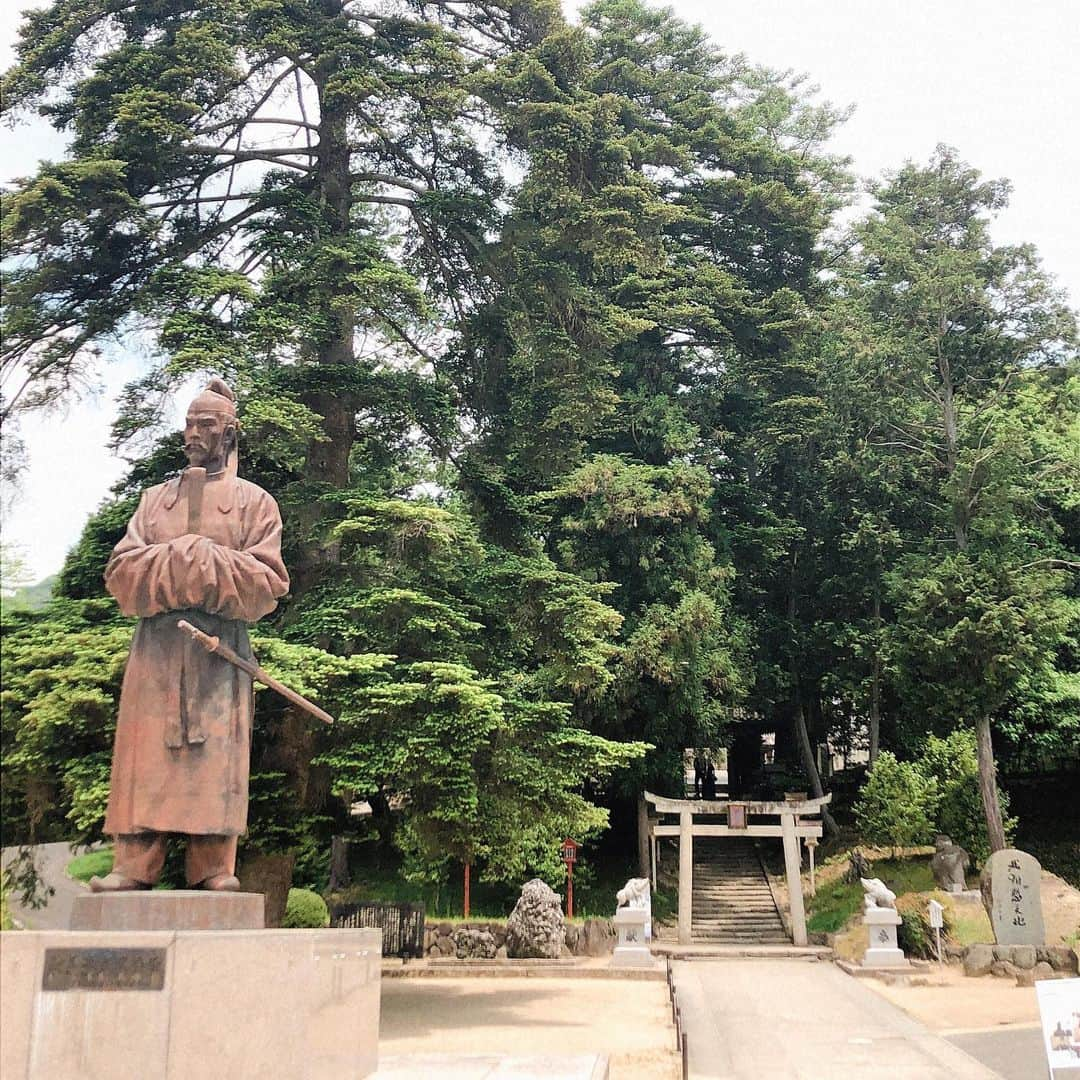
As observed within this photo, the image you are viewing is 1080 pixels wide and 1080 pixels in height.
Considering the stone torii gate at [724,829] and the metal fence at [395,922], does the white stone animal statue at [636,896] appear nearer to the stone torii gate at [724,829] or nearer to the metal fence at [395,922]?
the stone torii gate at [724,829]

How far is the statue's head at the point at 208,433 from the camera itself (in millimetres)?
7086

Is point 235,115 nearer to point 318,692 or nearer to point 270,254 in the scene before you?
point 270,254

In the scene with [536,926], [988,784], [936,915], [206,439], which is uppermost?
[206,439]

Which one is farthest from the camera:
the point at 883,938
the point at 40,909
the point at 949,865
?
the point at 949,865

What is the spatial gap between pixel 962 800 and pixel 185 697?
1915cm

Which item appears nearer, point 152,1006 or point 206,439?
point 152,1006

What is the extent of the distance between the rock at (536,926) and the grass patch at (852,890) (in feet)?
20.9

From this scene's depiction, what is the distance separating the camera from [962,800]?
71.1ft

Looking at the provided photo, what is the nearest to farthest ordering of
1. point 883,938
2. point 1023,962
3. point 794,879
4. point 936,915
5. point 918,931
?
point 1023,962 < point 883,938 < point 936,915 < point 918,931 < point 794,879

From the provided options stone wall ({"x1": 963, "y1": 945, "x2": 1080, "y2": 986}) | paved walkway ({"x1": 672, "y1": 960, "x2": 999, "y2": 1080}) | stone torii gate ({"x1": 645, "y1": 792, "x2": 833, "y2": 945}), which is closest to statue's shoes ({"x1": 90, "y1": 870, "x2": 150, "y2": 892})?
paved walkway ({"x1": 672, "y1": 960, "x2": 999, "y2": 1080})

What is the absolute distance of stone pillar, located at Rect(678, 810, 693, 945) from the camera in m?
21.0

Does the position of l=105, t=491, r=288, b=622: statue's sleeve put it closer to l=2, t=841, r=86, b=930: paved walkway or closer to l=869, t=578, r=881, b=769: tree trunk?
l=2, t=841, r=86, b=930: paved walkway

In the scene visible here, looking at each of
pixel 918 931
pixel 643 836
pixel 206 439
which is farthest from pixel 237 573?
pixel 643 836

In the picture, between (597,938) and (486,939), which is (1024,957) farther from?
(486,939)
